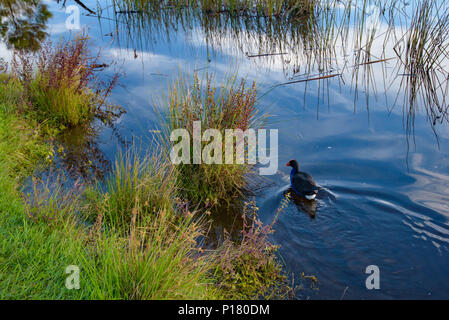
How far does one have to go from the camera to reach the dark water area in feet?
11.2

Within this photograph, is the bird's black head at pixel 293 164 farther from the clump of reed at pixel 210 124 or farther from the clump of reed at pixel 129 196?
the clump of reed at pixel 129 196

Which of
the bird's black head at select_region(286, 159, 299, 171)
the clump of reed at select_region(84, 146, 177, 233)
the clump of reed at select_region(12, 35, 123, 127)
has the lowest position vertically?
the bird's black head at select_region(286, 159, 299, 171)

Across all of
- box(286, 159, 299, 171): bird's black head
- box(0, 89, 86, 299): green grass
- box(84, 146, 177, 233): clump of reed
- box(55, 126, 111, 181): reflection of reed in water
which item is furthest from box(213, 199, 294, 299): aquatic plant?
box(55, 126, 111, 181): reflection of reed in water

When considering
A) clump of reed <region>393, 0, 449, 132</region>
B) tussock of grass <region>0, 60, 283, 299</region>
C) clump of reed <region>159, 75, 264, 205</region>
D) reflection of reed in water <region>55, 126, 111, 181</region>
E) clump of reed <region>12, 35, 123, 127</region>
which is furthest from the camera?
clump of reed <region>393, 0, 449, 132</region>

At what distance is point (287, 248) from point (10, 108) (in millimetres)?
4588

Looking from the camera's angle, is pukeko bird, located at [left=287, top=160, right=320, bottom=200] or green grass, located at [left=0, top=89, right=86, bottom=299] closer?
green grass, located at [left=0, top=89, right=86, bottom=299]

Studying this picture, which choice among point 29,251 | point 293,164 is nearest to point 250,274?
point 29,251

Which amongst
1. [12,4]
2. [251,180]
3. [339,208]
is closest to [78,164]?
[251,180]

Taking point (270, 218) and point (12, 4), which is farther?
point (12, 4)

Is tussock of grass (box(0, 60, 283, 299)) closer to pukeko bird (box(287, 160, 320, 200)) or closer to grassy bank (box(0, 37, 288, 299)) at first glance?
grassy bank (box(0, 37, 288, 299))

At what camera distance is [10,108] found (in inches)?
209

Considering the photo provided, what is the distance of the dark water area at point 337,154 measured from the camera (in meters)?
3.40

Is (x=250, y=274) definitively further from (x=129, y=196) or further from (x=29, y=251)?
(x=29, y=251)
